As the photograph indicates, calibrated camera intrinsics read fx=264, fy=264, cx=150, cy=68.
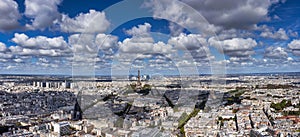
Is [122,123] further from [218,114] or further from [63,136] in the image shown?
[218,114]

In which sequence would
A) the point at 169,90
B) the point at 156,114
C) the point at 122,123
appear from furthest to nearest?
the point at 169,90
the point at 156,114
the point at 122,123

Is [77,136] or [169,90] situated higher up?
[169,90]

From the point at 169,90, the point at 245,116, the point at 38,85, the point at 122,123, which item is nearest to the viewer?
the point at 122,123

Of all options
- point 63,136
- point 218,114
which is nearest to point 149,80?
point 218,114

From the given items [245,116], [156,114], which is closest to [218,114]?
[245,116]

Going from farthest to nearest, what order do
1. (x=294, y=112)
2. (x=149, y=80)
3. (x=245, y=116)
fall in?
(x=149, y=80) → (x=294, y=112) → (x=245, y=116)

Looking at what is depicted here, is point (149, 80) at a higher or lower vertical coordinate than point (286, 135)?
higher

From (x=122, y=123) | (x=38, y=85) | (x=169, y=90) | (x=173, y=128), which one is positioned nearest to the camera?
(x=173, y=128)

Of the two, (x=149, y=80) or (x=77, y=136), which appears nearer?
(x=77, y=136)

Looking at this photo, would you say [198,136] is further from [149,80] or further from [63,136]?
[149,80]
